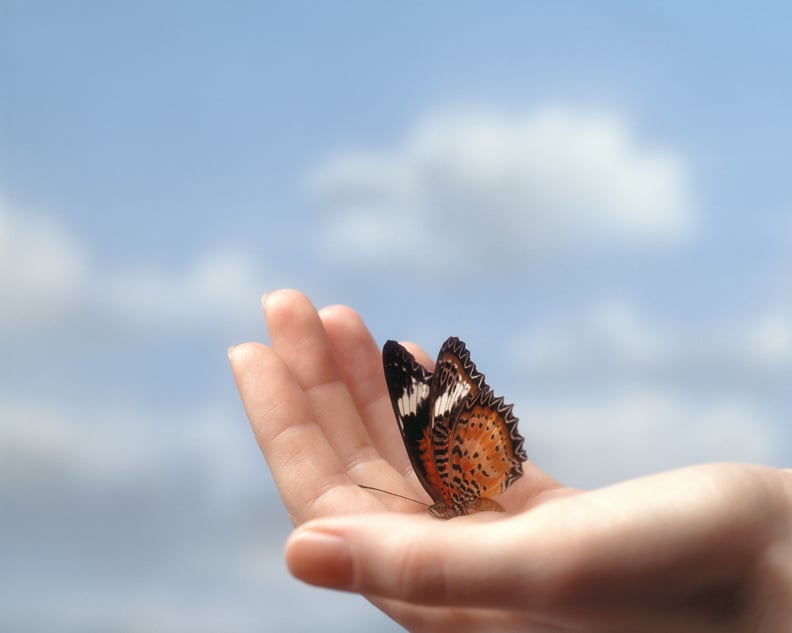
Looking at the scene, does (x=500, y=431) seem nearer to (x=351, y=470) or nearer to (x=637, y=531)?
(x=351, y=470)

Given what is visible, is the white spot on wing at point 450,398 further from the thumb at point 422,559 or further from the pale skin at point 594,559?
the thumb at point 422,559

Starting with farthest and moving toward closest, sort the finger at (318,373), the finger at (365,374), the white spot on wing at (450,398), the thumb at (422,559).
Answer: the finger at (365,374)
the finger at (318,373)
the white spot on wing at (450,398)
the thumb at (422,559)

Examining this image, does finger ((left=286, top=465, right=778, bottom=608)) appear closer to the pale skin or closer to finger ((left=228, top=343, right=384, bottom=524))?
the pale skin

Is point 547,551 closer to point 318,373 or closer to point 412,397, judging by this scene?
point 412,397

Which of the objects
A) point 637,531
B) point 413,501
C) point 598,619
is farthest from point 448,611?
point 413,501

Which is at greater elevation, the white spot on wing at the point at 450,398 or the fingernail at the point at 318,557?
the white spot on wing at the point at 450,398

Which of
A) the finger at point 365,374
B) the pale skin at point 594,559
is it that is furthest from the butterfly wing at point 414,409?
the finger at point 365,374
